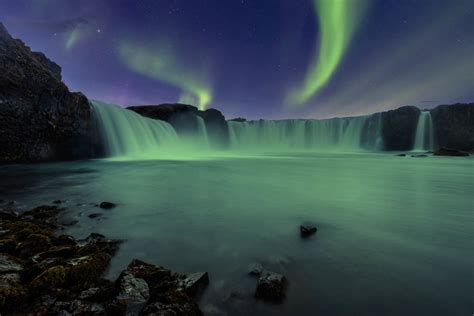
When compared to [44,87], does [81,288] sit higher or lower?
lower

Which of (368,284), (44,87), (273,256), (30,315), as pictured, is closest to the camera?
(30,315)

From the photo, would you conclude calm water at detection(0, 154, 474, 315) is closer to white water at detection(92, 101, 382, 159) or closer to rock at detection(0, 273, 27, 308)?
rock at detection(0, 273, 27, 308)

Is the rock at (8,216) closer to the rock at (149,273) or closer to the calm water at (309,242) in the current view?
the calm water at (309,242)

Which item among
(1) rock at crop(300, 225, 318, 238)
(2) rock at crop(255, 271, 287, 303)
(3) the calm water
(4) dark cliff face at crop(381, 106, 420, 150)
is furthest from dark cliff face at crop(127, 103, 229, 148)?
(2) rock at crop(255, 271, 287, 303)

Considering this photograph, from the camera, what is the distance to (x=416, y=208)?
5699mm

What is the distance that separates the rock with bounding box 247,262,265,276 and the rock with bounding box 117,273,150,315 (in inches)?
45.7

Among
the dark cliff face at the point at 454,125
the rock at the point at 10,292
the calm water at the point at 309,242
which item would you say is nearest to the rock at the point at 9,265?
the rock at the point at 10,292

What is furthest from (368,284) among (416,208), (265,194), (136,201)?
(136,201)

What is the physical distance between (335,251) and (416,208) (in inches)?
149

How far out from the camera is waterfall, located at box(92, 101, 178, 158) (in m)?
20.2

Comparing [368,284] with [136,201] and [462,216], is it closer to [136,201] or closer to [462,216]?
[462,216]

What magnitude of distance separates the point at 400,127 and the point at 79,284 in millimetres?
50291

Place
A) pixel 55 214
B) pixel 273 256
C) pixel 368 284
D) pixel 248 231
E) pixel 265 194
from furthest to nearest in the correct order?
pixel 265 194 < pixel 55 214 < pixel 248 231 < pixel 273 256 < pixel 368 284

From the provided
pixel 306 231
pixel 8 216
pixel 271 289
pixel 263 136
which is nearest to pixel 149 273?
pixel 271 289
